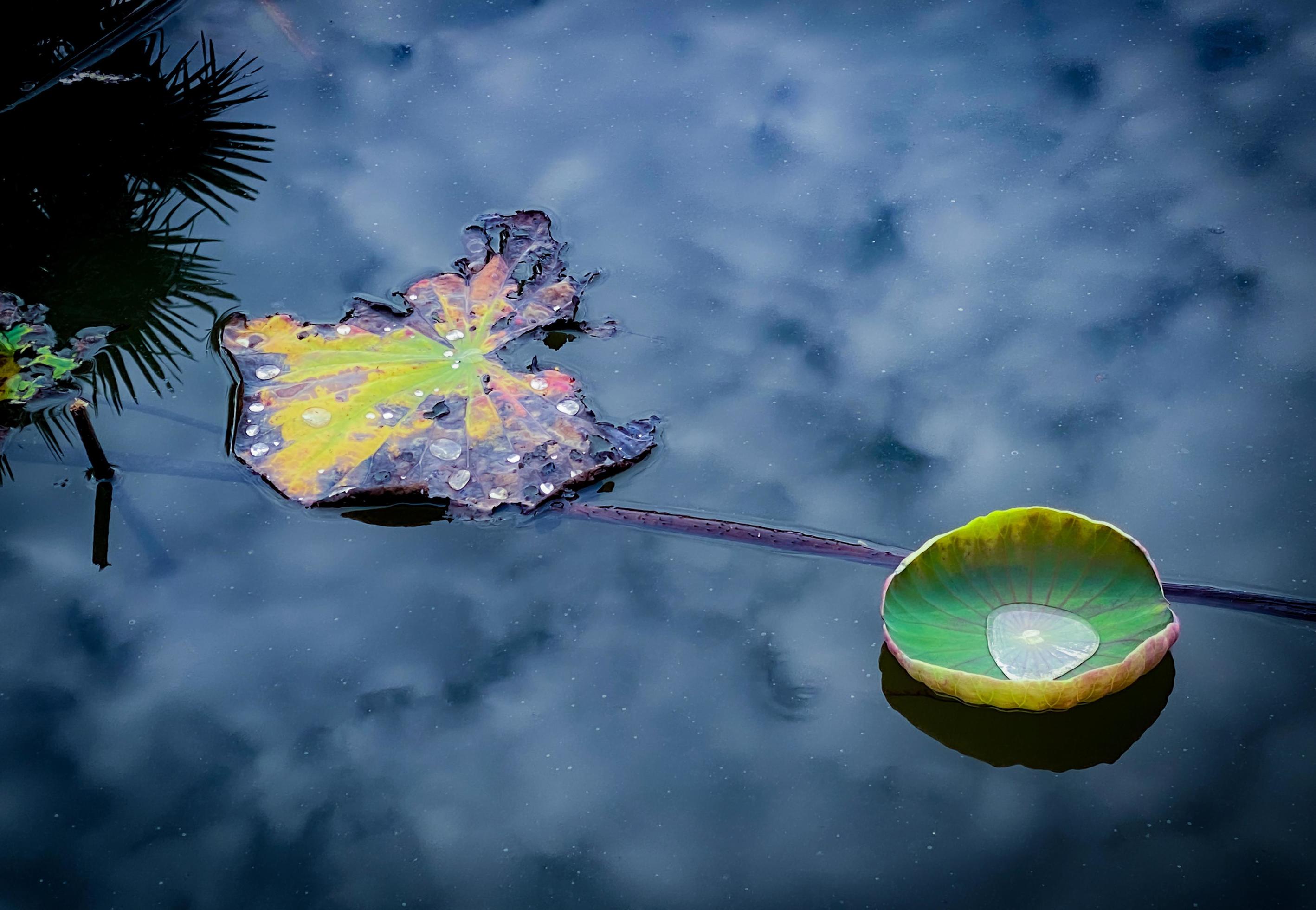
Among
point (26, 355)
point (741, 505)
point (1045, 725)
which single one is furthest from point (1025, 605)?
point (26, 355)

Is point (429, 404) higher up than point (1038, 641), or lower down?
higher up

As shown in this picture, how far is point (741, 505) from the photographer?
1912 millimetres

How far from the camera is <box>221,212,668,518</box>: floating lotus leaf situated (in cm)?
191

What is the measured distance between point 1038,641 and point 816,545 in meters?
0.40

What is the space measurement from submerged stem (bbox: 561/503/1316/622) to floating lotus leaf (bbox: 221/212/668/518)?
0.09m

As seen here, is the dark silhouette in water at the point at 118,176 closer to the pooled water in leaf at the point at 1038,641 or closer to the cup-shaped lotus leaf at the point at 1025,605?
the cup-shaped lotus leaf at the point at 1025,605

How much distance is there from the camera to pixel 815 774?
5.24ft

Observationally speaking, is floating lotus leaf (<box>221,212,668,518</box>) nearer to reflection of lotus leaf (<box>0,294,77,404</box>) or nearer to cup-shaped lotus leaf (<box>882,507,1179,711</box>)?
reflection of lotus leaf (<box>0,294,77,404</box>)

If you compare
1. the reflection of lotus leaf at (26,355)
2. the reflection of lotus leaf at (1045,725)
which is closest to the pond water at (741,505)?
the reflection of lotus leaf at (1045,725)

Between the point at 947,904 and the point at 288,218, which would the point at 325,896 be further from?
the point at 288,218

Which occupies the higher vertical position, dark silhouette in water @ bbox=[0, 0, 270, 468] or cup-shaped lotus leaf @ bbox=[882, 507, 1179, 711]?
dark silhouette in water @ bbox=[0, 0, 270, 468]

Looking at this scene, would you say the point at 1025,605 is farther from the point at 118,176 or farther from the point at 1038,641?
the point at 118,176

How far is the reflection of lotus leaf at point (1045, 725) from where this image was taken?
1.59 metres

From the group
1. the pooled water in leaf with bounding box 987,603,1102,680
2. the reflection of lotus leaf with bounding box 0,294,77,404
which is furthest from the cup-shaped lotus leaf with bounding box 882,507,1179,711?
the reflection of lotus leaf with bounding box 0,294,77,404
